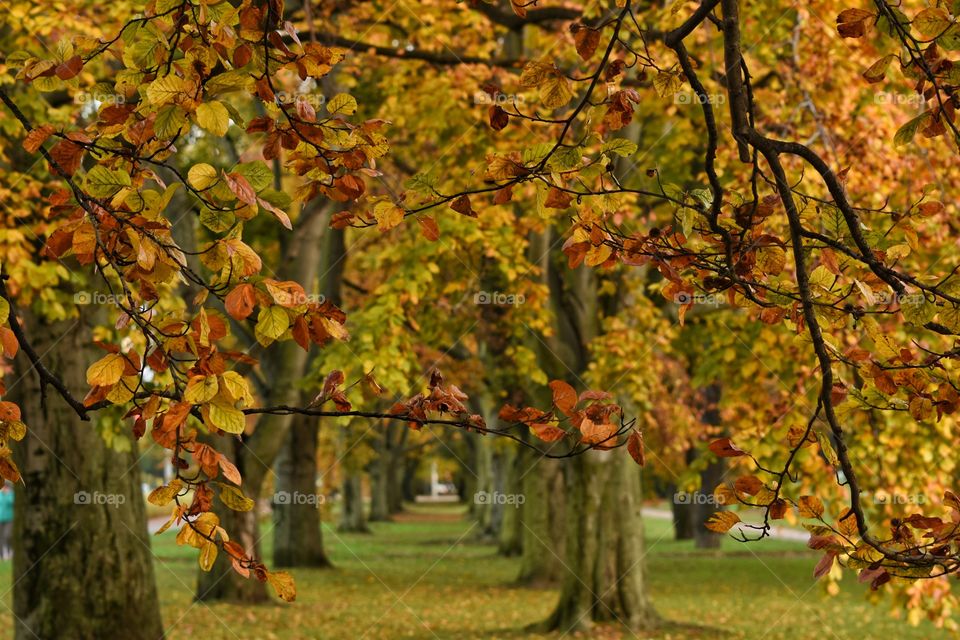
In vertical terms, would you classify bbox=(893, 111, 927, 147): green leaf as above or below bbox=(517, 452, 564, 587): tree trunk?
above

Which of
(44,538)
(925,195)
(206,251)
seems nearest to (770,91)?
(44,538)

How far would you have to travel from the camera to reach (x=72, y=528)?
9.70 metres

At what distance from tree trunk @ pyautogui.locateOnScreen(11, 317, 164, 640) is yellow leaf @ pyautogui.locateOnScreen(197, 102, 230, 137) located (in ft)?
25.4

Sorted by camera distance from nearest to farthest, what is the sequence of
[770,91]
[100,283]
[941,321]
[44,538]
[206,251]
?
[206,251] → [941,321] → [44,538] → [100,283] → [770,91]

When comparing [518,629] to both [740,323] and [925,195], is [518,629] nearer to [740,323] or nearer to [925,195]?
[740,323]

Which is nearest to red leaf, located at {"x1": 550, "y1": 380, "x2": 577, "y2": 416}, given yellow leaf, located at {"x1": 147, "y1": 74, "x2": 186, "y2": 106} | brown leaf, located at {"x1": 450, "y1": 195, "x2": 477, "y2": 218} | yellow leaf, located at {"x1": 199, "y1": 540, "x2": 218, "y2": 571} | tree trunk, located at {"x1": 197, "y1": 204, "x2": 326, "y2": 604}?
brown leaf, located at {"x1": 450, "y1": 195, "x2": 477, "y2": 218}

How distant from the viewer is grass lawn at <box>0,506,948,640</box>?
1353 cm

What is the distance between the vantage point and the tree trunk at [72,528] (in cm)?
958

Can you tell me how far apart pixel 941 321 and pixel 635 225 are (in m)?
9.34

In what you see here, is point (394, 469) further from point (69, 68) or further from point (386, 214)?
point (69, 68)

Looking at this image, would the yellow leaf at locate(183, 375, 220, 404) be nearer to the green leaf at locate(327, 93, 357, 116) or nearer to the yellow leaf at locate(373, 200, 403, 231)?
the yellow leaf at locate(373, 200, 403, 231)

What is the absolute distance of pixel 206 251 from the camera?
101 inches

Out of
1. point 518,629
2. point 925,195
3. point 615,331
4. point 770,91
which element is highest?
point 770,91

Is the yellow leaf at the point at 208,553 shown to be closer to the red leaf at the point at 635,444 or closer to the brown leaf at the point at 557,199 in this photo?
the red leaf at the point at 635,444
